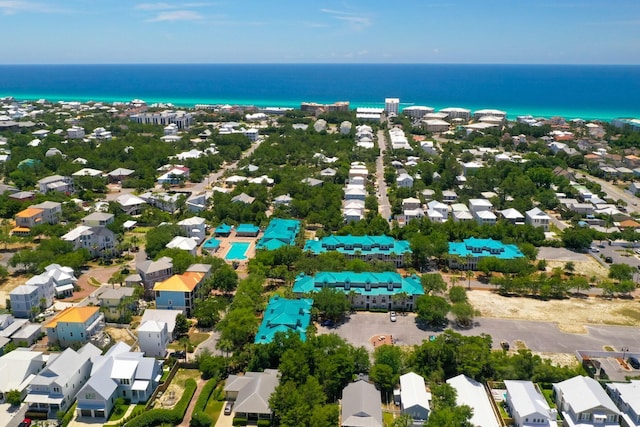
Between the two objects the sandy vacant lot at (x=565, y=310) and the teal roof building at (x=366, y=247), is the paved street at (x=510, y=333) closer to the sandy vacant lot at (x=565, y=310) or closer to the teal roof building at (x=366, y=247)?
the sandy vacant lot at (x=565, y=310)

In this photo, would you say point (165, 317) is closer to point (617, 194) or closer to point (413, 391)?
point (413, 391)

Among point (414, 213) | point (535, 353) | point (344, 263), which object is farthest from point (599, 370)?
point (414, 213)

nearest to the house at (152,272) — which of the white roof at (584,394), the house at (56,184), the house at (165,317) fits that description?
the house at (165,317)

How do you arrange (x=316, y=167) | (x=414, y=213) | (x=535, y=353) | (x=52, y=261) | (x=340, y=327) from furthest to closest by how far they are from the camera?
(x=316, y=167) → (x=414, y=213) → (x=52, y=261) → (x=340, y=327) → (x=535, y=353)

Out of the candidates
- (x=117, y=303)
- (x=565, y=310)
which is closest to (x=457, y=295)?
(x=565, y=310)

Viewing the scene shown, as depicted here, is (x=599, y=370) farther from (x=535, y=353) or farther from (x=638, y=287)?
(x=638, y=287)

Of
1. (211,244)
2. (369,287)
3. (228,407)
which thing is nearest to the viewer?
(228,407)

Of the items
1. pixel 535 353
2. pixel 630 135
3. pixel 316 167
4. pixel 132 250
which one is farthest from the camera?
pixel 630 135
